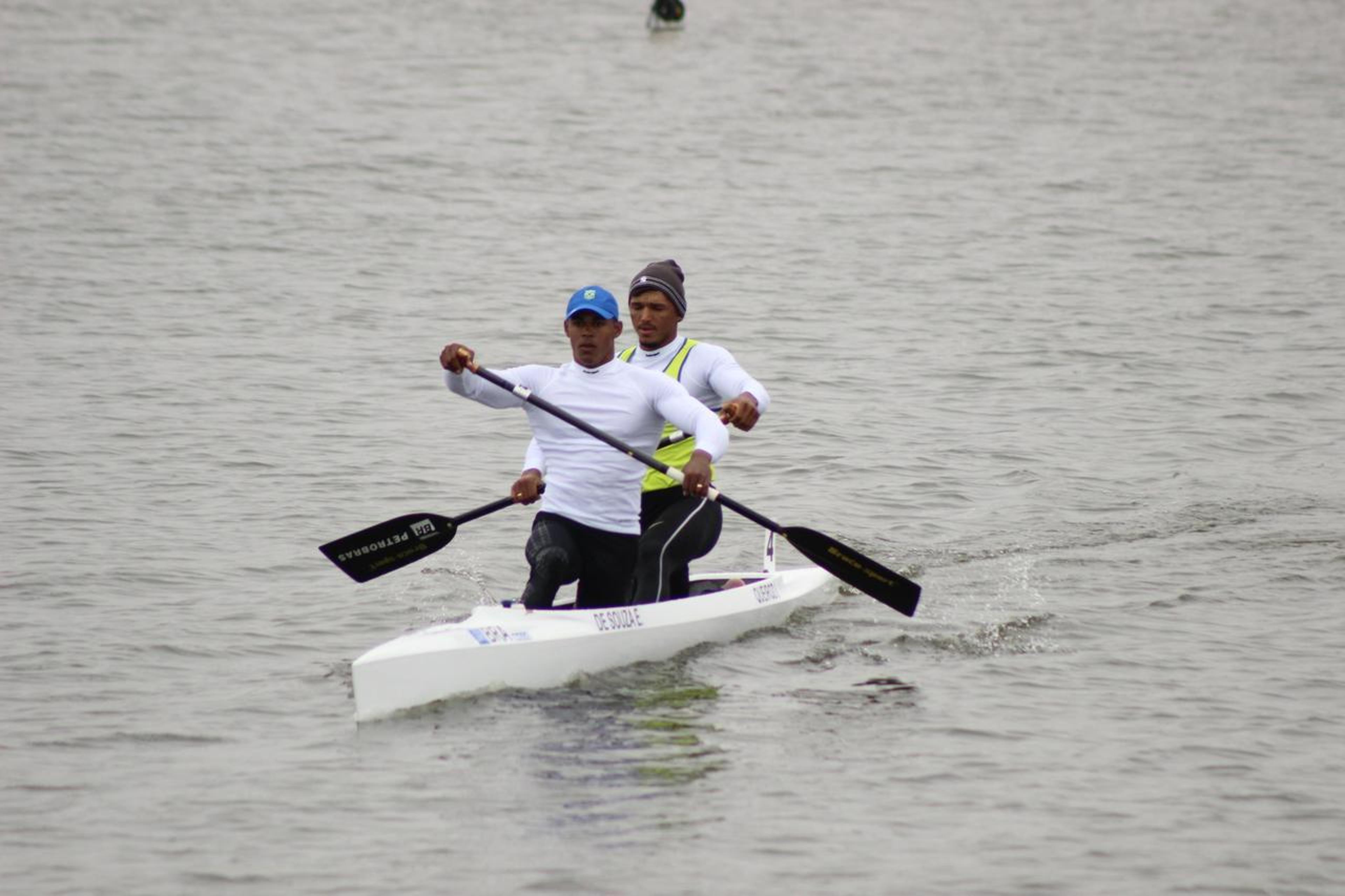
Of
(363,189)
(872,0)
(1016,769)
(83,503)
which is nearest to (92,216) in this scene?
(363,189)

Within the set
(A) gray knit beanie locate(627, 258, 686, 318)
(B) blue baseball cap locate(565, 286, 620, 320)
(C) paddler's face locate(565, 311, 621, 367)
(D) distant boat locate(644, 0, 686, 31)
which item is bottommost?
(C) paddler's face locate(565, 311, 621, 367)

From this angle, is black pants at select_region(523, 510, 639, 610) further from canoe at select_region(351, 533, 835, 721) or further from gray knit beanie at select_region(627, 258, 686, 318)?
gray knit beanie at select_region(627, 258, 686, 318)

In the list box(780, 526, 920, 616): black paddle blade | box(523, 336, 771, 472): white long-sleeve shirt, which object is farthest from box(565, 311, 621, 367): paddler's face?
box(780, 526, 920, 616): black paddle blade

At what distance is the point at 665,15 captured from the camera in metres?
38.9

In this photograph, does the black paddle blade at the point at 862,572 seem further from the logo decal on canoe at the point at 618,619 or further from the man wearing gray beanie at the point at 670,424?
the logo decal on canoe at the point at 618,619

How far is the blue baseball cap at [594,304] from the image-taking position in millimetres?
8328

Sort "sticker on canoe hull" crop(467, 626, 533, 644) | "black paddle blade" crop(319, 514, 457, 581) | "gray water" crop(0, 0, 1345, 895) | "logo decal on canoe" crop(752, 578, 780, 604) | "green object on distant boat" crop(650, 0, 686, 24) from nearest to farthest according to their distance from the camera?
"gray water" crop(0, 0, 1345, 895) → "sticker on canoe hull" crop(467, 626, 533, 644) → "black paddle blade" crop(319, 514, 457, 581) → "logo decal on canoe" crop(752, 578, 780, 604) → "green object on distant boat" crop(650, 0, 686, 24)

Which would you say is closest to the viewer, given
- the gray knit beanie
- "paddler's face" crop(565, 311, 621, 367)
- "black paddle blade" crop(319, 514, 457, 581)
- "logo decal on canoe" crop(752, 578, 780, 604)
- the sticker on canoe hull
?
the sticker on canoe hull

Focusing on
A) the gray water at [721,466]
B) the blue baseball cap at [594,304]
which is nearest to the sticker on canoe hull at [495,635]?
the gray water at [721,466]

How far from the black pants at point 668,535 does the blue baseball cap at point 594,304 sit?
3.55ft

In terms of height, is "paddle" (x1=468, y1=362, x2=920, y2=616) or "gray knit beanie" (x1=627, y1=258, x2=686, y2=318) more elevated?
"gray knit beanie" (x1=627, y1=258, x2=686, y2=318)

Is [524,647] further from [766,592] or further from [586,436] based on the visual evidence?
[766,592]

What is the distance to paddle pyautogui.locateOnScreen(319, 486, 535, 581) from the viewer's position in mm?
9289

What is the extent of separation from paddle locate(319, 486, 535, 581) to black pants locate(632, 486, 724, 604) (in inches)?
33.5
